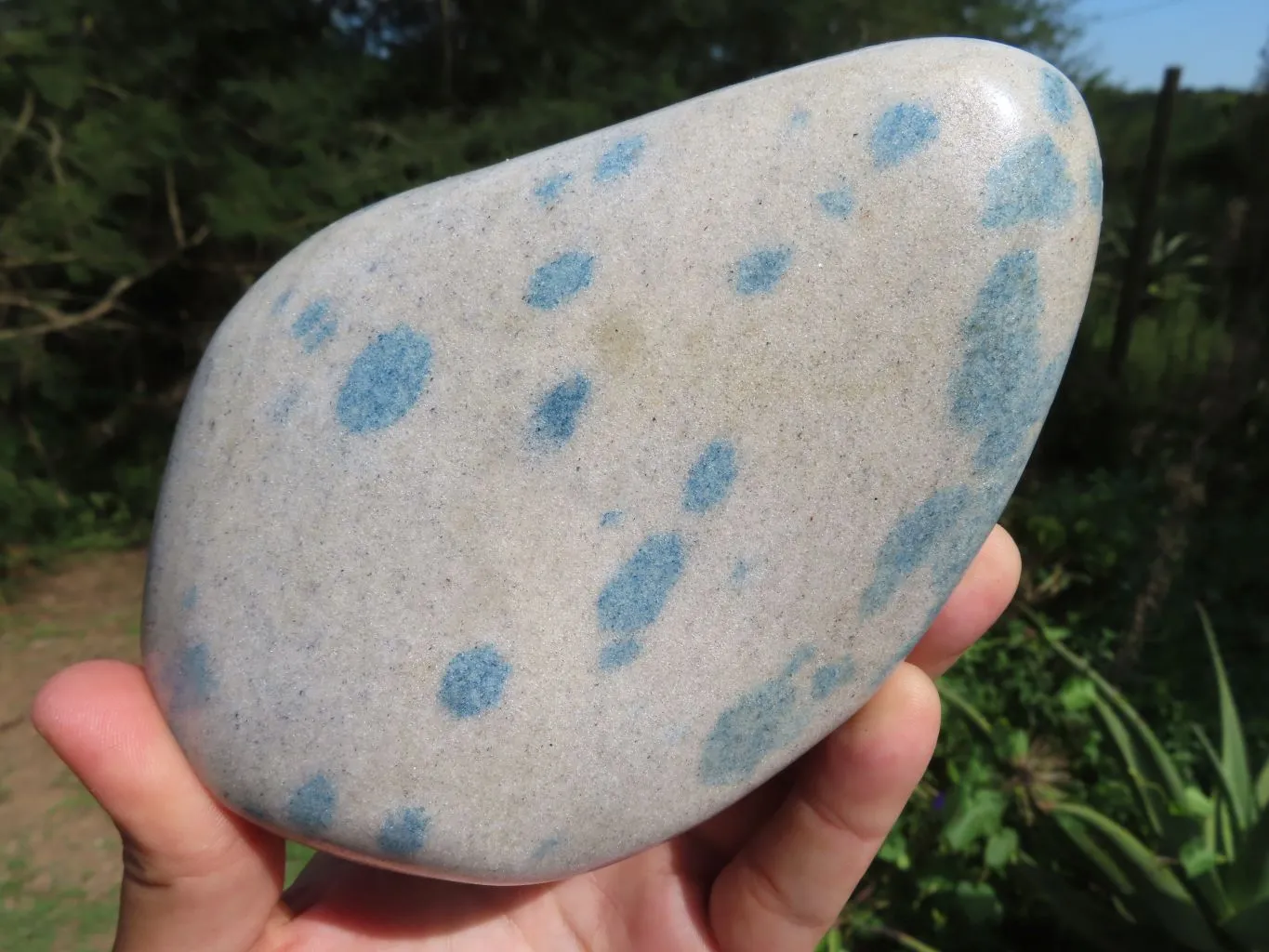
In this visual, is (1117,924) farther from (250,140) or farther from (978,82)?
(250,140)

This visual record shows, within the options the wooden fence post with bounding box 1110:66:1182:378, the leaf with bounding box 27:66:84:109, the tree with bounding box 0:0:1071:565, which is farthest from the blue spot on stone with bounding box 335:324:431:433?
the wooden fence post with bounding box 1110:66:1182:378

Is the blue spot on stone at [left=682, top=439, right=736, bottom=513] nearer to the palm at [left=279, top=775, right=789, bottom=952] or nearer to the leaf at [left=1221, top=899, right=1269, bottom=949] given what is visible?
the palm at [left=279, top=775, right=789, bottom=952]

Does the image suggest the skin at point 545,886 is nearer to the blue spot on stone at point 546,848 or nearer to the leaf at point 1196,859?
the blue spot on stone at point 546,848

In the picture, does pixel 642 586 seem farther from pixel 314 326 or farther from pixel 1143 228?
pixel 1143 228

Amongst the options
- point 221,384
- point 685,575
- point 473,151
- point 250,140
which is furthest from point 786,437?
point 250,140

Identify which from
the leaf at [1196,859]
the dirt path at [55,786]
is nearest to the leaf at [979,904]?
the leaf at [1196,859]
